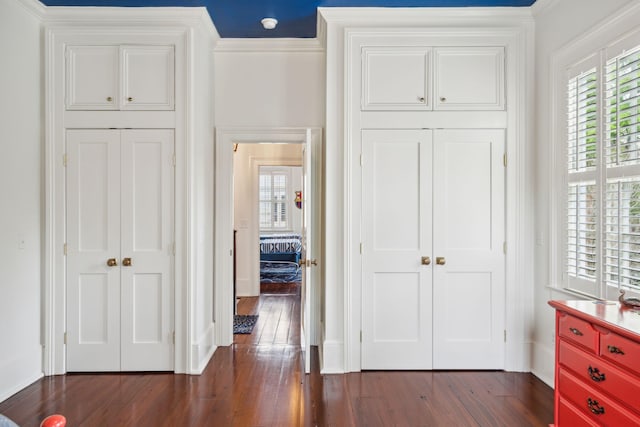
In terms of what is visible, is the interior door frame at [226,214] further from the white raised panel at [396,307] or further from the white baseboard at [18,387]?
the white baseboard at [18,387]

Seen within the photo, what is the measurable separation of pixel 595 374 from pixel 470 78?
2.37 metres

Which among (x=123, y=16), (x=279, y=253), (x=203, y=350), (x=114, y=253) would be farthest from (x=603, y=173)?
(x=279, y=253)

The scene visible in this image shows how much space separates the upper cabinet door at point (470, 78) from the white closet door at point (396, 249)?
38 cm

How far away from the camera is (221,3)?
3.07 metres

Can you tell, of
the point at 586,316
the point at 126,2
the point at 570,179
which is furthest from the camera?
the point at 126,2

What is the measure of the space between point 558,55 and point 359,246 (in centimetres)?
212

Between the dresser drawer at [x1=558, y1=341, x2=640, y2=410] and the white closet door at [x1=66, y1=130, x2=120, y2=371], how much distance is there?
322 centimetres

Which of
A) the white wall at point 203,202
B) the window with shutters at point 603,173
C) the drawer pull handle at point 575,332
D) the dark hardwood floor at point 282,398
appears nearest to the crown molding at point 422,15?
the window with shutters at point 603,173

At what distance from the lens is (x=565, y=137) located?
2863mm

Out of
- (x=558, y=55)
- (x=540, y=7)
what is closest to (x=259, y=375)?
→ (x=558, y=55)

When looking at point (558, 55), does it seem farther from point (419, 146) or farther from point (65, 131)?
point (65, 131)

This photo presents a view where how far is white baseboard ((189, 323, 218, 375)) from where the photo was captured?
318cm

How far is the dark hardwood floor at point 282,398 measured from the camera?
8.11ft

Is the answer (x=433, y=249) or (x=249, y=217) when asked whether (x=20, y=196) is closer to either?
(x=249, y=217)
